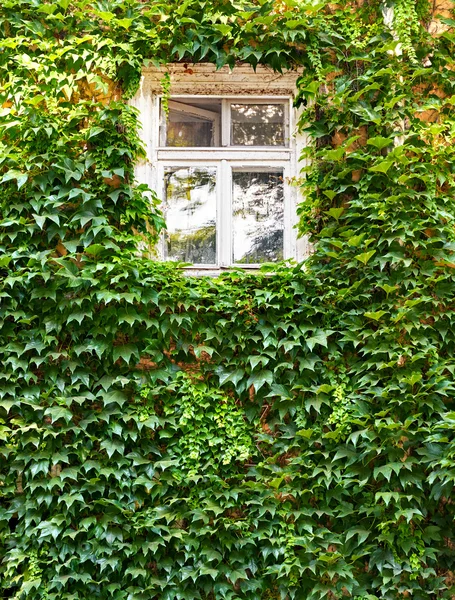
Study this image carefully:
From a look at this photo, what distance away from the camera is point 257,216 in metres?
5.14

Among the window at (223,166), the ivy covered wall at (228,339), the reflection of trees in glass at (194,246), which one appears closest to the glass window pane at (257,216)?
the window at (223,166)

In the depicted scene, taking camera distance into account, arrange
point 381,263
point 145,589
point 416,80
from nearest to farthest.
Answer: point 145,589
point 381,263
point 416,80

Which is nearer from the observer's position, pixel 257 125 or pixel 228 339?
pixel 228 339

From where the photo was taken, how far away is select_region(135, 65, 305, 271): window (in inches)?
200

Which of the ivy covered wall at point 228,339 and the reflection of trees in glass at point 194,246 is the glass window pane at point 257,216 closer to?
the reflection of trees in glass at point 194,246

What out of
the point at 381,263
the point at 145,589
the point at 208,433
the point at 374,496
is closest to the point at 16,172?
the point at 208,433

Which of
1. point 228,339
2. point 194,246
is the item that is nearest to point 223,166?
point 194,246

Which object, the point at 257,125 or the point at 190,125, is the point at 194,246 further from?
the point at 257,125

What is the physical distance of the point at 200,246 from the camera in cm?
509

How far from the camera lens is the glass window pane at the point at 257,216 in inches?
200

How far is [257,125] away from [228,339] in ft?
5.54

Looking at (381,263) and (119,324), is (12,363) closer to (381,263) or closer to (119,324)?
(119,324)

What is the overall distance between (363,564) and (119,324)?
217 cm

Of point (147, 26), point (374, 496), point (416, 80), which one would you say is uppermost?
point (147, 26)
